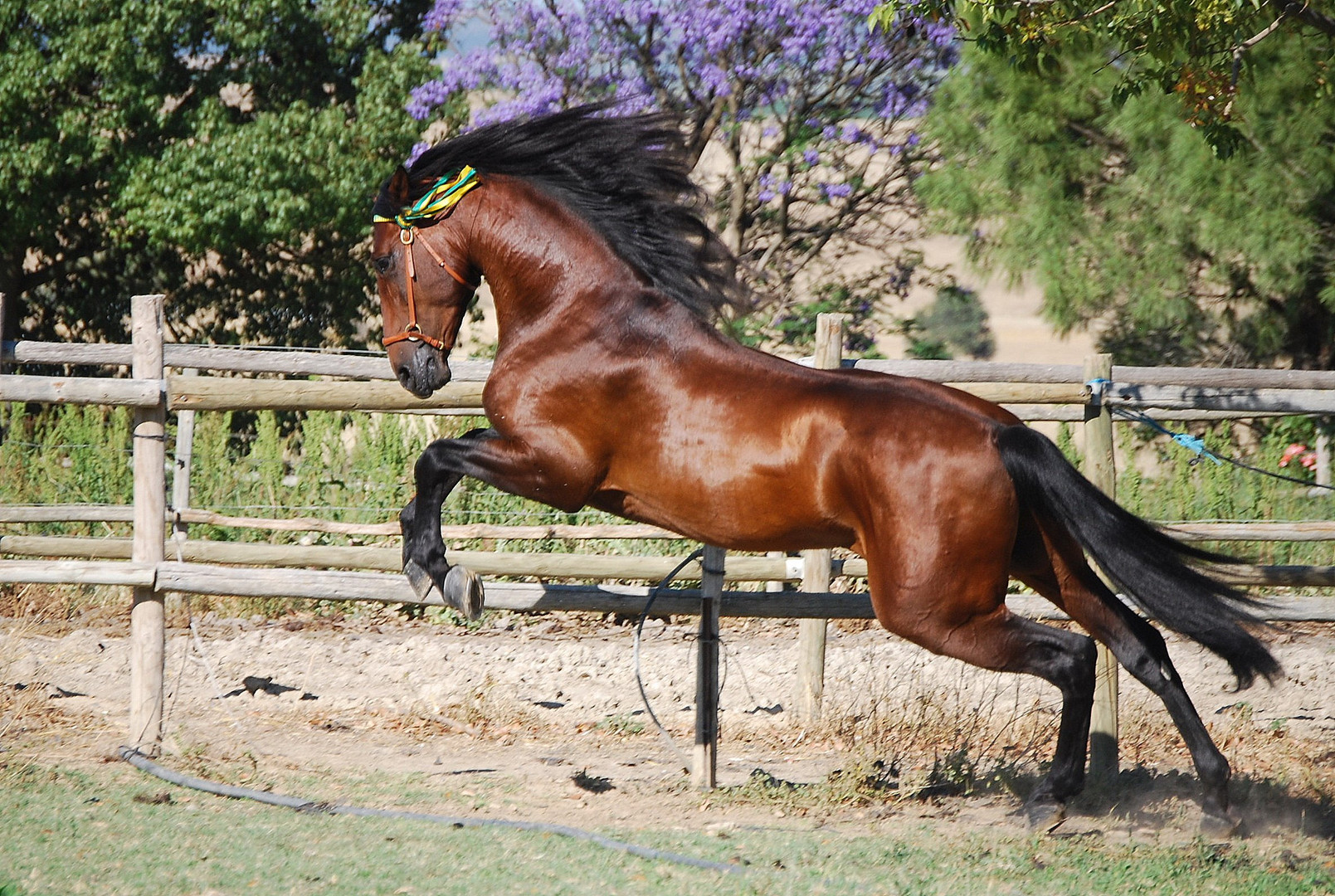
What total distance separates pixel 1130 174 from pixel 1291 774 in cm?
692

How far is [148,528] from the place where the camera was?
5.13m

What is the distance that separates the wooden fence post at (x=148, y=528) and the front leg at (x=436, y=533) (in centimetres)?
138

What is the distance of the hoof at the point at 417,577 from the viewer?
4.38 metres

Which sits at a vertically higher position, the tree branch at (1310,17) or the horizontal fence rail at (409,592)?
the tree branch at (1310,17)

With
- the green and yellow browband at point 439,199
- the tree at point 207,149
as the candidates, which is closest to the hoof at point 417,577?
the green and yellow browband at point 439,199

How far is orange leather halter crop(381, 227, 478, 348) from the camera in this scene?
4516mm

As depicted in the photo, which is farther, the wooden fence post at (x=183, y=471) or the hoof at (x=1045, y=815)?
the wooden fence post at (x=183, y=471)

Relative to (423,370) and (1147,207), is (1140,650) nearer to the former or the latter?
(423,370)

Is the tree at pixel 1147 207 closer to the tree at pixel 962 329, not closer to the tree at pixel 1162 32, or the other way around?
the tree at pixel 1162 32

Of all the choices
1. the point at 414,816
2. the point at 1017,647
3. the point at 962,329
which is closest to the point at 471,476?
the point at 414,816

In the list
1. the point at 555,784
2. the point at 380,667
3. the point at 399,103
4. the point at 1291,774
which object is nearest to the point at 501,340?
Answer: the point at 555,784

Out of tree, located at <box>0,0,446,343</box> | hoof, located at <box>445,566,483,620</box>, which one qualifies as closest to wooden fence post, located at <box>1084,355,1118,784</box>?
hoof, located at <box>445,566,483,620</box>

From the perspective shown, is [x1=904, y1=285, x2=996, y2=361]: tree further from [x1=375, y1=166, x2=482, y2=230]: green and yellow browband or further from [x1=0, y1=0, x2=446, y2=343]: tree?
[x1=375, y1=166, x2=482, y2=230]: green and yellow browband

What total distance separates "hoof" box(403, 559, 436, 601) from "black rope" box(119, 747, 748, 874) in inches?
30.7
